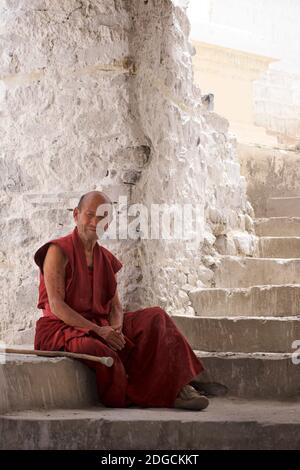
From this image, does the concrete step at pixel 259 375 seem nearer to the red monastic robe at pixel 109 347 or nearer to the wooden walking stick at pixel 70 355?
the red monastic robe at pixel 109 347

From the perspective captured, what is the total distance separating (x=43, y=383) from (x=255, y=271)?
91.9 inches

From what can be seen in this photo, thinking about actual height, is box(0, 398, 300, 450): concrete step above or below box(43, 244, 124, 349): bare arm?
below

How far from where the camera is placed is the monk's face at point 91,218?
151 inches

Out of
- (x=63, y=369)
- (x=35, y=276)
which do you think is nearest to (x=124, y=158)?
(x=35, y=276)

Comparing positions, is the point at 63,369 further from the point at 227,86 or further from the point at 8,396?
the point at 227,86

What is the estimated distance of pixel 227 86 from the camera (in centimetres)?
978

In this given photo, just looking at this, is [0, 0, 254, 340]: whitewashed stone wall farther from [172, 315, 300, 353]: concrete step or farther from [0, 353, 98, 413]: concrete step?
[0, 353, 98, 413]: concrete step

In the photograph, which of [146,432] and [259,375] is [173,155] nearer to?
[259,375]

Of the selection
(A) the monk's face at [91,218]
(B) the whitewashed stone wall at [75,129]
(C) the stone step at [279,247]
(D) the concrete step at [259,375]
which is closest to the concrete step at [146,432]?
(D) the concrete step at [259,375]

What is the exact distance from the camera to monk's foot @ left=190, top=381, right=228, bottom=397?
13.1ft

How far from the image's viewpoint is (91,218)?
3.85m

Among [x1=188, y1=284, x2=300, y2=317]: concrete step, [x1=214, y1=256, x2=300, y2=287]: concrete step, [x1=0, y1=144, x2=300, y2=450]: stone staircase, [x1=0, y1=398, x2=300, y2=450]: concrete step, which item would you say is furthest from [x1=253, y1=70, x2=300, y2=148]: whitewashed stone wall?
[x1=0, y1=398, x2=300, y2=450]: concrete step

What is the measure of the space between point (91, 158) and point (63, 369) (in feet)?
5.03

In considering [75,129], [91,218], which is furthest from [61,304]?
[75,129]
